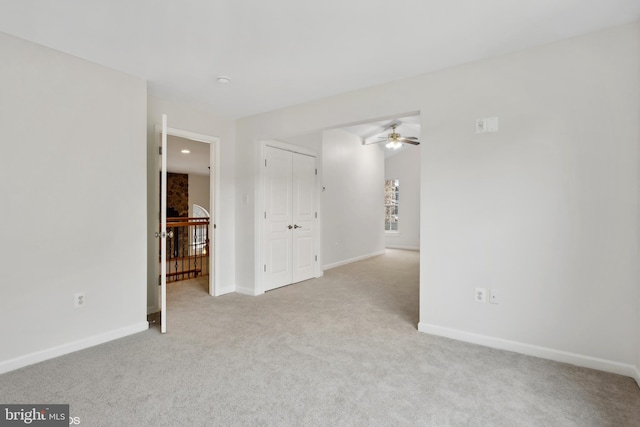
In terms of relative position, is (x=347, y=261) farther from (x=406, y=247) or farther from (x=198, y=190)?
(x=198, y=190)

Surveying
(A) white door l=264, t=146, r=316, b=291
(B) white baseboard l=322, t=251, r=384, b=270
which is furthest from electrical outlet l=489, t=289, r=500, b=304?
(B) white baseboard l=322, t=251, r=384, b=270

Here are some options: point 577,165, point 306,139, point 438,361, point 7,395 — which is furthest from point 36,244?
point 577,165

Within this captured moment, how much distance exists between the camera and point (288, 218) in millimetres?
4844

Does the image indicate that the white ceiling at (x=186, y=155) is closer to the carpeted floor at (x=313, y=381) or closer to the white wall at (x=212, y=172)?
the white wall at (x=212, y=172)

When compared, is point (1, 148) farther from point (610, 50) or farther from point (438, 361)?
point (610, 50)

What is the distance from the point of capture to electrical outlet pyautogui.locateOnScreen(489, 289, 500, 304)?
267cm

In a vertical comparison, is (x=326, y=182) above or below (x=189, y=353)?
above

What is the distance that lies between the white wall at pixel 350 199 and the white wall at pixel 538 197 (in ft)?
10.4

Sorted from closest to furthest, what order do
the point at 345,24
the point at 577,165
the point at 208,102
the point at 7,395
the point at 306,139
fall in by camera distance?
the point at 7,395
the point at 345,24
the point at 577,165
the point at 208,102
the point at 306,139

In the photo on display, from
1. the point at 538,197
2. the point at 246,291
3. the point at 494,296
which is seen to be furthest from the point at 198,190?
the point at 538,197

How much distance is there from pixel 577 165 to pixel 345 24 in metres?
2.06

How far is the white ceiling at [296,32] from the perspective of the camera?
6.63ft

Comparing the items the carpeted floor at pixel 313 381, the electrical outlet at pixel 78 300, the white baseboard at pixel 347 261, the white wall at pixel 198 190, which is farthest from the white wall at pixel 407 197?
the electrical outlet at pixel 78 300

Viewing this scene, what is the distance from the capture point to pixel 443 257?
2938 millimetres
